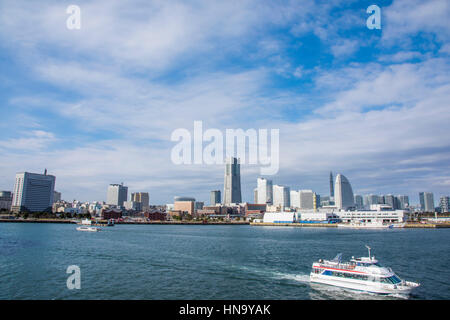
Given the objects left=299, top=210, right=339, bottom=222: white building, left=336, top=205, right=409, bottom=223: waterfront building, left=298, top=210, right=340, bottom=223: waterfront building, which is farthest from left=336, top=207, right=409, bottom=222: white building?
left=299, top=210, right=339, bottom=222: white building

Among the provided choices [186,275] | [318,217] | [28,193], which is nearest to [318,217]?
[318,217]

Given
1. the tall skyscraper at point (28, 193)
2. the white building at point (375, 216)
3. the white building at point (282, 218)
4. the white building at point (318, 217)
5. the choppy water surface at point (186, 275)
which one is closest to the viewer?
the choppy water surface at point (186, 275)

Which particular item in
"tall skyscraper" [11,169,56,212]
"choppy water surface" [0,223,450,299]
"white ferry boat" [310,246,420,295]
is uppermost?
"tall skyscraper" [11,169,56,212]

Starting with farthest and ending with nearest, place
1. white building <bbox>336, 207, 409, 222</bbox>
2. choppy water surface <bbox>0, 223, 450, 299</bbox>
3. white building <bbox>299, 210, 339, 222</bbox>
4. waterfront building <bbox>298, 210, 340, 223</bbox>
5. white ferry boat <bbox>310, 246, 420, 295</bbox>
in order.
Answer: white building <bbox>299, 210, 339, 222</bbox> → waterfront building <bbox>298, 210, 340, 223</bbox> → white building <bbox>336, 207, 409, 222</bbox> → white ferry boat <bbox>310, 246, 420, 295</bbox> → choppy water surface <bbox>0, 223, 450, 299</bbox>

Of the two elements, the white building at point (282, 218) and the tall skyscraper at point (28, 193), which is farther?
the tall skyscraper at point (28, 193)

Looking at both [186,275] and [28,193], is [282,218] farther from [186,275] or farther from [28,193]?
[28,193]

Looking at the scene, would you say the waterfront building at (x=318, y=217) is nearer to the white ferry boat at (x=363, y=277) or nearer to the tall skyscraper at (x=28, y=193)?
the white ferry boat at (x=363, y=277)

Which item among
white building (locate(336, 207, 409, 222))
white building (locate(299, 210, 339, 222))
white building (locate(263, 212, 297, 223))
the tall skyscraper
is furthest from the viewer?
the tall skyscraper

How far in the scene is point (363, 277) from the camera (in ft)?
70.3

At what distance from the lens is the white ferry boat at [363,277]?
20.1m

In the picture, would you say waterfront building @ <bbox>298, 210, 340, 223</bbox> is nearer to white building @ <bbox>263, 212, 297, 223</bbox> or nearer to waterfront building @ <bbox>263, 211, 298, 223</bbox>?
waterfront building @ <bbox>263, 211, 298, 223</bbox>

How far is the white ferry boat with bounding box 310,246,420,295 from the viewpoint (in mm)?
20062

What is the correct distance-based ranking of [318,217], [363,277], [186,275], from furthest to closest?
1. [318,217]
2. [186,275]
3. [363,277]

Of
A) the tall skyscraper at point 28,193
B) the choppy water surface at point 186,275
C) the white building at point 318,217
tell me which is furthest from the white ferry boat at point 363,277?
the tall skyscraper at point 28,193
